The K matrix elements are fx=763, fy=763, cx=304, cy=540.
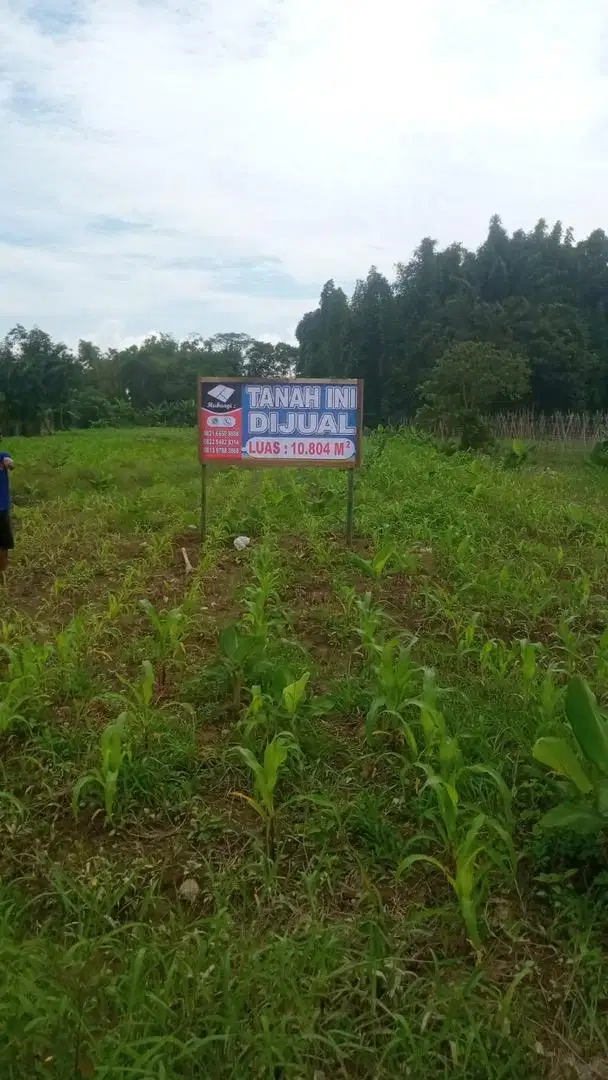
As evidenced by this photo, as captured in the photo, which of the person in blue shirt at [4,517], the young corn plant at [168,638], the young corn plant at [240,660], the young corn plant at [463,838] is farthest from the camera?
the person in blue shirt at [4,517]

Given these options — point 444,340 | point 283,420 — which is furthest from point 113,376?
point 283,420

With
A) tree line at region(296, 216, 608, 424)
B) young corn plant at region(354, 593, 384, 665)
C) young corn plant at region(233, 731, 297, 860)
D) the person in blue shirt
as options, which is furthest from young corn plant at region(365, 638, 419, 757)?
tree line at region(296, 216, 608, 424)

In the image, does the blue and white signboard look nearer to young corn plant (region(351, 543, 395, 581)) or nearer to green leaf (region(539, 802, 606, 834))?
young corn plant (region(351, 543, 395, 581))

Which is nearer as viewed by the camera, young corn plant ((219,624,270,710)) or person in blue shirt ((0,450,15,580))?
young corn plant ((219,624,270,710))

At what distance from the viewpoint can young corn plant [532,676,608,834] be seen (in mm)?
→ 2289

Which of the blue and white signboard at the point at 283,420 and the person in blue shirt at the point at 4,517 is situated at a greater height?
the blue and white signboard at the point at 283,420

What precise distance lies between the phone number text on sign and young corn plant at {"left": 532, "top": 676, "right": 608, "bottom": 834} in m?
4.45

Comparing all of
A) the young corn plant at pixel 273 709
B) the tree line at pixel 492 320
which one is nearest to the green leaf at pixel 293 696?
the young corn plant at pixel 273 709

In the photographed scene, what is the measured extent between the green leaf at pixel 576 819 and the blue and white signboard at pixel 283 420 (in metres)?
4.59

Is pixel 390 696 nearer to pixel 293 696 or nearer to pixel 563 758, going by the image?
pixel 293 696

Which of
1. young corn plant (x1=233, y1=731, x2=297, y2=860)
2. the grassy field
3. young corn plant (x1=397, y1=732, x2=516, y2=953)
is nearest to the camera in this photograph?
the grassy field

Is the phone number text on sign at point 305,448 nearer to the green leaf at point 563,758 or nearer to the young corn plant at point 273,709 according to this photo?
the young corn plant at point 273,709

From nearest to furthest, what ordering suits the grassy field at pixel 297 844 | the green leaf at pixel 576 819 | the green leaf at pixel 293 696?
the grassy field at pixel 297 844 → the green leaf at pixel 576 819 → the green leaf at pixel 293 696

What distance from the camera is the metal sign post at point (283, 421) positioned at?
21.6 ft
